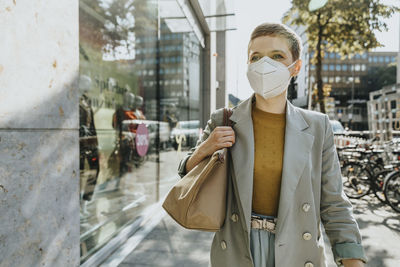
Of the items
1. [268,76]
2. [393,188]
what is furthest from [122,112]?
[393,188]

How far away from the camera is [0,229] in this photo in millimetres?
1418

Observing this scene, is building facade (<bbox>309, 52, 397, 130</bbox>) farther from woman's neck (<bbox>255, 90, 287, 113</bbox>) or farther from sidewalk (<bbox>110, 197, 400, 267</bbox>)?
woman's neck (<bbox>255, 90, 287, 113</bbox>)

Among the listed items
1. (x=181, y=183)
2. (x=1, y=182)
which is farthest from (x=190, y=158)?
(x=1, y=182)

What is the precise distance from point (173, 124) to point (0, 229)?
602 cm

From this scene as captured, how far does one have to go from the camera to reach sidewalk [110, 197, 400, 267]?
3.52 m

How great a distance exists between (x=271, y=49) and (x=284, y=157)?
1.75 feet

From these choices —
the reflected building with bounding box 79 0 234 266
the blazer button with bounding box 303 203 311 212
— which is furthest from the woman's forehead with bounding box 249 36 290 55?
the reflected building with bounding box 79 0 234 266

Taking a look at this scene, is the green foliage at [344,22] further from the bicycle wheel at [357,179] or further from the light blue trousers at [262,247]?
the light blue trousers at [262,247]

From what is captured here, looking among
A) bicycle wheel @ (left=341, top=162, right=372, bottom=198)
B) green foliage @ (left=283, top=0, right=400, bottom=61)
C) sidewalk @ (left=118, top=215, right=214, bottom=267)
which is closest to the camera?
sidewalk @ (left=118, top=215, right=214, bottom=267)

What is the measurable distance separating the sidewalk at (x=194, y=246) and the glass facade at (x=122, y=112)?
1.65 ft

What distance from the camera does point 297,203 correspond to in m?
1.43

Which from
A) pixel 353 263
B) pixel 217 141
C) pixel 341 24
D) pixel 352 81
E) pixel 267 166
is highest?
pixel 352 81

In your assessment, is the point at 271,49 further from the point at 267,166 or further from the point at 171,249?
the point at 171,249

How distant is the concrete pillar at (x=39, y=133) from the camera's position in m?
1.44
